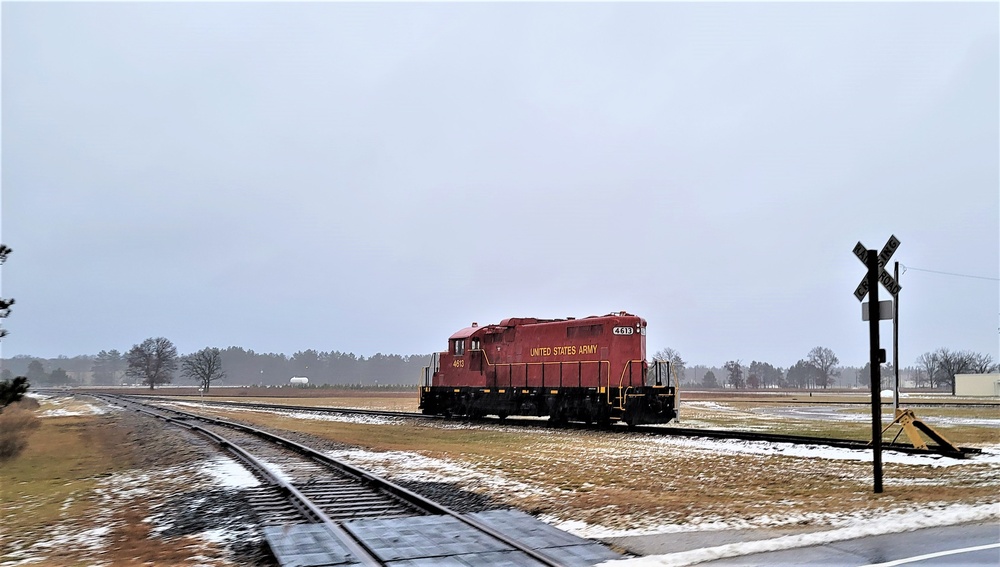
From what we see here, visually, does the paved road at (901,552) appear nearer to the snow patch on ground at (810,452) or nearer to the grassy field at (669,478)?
the grassy field at (669,478)

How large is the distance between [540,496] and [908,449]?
9.70 metres

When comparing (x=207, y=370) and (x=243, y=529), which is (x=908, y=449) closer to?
(x=243, y=529)

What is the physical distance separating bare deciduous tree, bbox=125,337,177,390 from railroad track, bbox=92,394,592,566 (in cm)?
11238

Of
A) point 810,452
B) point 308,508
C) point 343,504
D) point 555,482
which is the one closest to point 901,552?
point 555,482

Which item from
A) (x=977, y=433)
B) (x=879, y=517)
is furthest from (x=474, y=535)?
(x=977, y=433)

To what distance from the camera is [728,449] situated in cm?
1734

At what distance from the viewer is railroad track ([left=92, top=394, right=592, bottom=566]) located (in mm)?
7352

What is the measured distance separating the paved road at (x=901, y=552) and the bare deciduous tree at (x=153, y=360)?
4798 inches

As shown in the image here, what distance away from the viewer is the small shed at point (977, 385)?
71637mm

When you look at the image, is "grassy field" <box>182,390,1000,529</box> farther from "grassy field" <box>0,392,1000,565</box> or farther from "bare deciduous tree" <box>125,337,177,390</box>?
"bare deciduous tree" <box>125,337,177,390</box>

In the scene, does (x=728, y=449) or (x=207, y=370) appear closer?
(x=728, y=449)

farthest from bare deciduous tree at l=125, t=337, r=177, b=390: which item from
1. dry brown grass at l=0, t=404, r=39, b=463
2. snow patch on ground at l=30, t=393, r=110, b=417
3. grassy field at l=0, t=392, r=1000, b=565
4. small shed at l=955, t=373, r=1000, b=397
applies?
small shed at l=955, t=373, r=1000, b=397

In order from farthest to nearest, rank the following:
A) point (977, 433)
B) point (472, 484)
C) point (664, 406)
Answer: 1. point (664, 406)
2. point (977, 433)
3. point (472, 484)

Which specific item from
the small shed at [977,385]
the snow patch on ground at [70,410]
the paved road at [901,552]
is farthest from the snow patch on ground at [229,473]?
the small shed at [977,385]
